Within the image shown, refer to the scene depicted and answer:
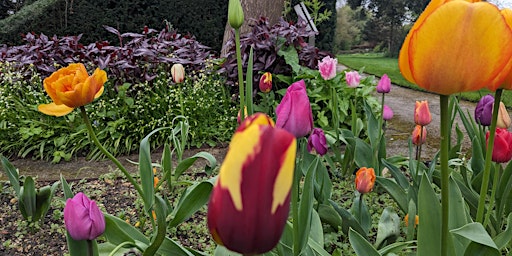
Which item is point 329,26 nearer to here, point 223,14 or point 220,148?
point 223,14

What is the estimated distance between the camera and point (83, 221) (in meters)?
0.85

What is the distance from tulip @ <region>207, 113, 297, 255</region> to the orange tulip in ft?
0.95

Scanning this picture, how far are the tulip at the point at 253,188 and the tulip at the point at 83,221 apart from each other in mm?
550

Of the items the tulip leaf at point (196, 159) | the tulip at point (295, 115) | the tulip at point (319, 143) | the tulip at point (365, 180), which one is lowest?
the tulip leaf at point (196, 159)

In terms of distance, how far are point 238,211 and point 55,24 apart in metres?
6.27

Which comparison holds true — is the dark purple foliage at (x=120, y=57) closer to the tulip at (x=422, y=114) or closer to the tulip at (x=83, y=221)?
the tulip at (x=422, y=114)

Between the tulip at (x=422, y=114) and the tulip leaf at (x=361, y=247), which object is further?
the tulip at (x=422, y=114)

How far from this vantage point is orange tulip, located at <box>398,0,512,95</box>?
0.53 metres

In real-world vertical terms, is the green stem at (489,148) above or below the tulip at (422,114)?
above

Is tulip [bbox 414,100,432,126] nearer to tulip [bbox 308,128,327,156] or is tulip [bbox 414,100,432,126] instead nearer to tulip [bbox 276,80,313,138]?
tulip [bbox 308,128,327,156]

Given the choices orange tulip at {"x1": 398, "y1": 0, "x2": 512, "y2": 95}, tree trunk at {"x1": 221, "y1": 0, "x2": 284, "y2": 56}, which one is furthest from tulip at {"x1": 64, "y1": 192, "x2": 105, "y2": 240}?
tree trunk at {"x1": 221, "y1": 0, "x2": 284, "y2": 56}

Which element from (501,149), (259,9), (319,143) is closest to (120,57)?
(259,9)

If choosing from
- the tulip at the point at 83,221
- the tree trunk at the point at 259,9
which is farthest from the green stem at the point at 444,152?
the tree trunk at the point at 259,9

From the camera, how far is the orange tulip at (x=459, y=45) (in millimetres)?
531
